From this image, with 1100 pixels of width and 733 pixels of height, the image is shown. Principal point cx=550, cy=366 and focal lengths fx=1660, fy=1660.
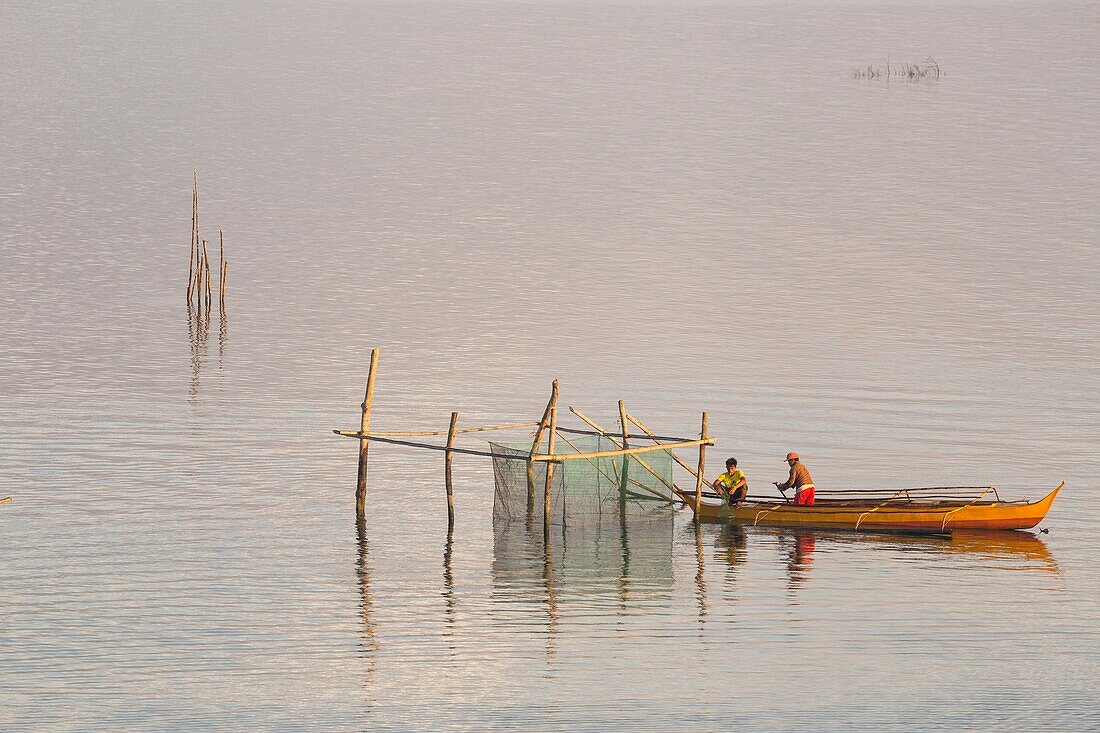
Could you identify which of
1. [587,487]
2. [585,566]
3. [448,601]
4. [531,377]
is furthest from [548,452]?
[531,377]

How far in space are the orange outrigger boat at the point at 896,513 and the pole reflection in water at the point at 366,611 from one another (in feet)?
24.4

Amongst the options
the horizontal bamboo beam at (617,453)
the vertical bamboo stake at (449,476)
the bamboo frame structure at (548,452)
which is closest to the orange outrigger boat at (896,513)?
the bamboo frame structure at (548,452)

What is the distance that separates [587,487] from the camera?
3594 centimetres

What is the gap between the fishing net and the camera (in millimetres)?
35156

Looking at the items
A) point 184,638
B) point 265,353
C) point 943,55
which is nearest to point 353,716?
point 184,638

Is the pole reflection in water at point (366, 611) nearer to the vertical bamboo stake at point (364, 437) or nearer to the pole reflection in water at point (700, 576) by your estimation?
the vertical bamboo stake at point (364, 437)

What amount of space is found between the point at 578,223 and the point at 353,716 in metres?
65.2

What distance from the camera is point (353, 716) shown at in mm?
24328

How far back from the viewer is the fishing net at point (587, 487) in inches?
1384

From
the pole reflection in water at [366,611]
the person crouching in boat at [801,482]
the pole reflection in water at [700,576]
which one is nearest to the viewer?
the pole reflection in water at [366,611]

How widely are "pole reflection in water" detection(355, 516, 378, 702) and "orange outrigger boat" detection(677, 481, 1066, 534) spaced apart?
7.43 metres

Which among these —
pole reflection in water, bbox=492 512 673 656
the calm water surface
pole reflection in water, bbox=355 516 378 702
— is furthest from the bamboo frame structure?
pole reflection in water, bbox=355 516 378 702

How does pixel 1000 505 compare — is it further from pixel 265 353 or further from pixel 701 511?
pixel 265 353

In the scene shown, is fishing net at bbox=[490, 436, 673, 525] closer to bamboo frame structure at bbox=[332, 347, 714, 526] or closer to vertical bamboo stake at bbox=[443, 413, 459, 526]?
bamboo frame structure at bbox=[332, 347, 714, 526]
